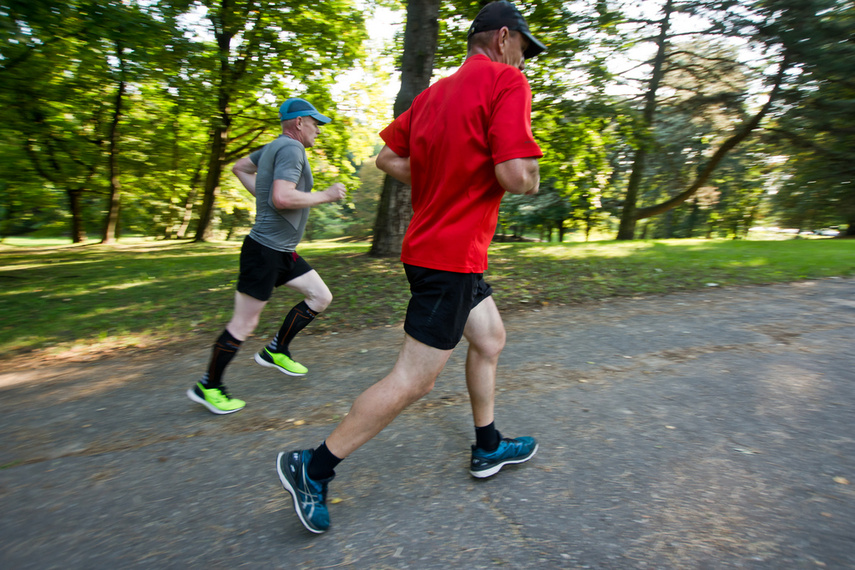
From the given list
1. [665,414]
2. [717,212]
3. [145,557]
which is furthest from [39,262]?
[717,212]

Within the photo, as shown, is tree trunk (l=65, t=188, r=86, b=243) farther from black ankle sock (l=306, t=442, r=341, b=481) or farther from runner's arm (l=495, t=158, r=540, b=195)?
runner's arm (l=495, t=158, r=540, b=195)

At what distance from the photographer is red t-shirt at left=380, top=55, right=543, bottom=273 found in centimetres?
205

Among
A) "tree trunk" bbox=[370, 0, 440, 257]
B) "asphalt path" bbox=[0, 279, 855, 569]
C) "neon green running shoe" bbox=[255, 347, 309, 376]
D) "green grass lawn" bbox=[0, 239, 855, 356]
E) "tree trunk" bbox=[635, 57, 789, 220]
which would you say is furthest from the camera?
"tree trunk" bbox=[635, 57, 789, 220]

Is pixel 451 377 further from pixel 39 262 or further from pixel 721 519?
pixel 39 262

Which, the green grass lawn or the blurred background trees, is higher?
the blurred background trees

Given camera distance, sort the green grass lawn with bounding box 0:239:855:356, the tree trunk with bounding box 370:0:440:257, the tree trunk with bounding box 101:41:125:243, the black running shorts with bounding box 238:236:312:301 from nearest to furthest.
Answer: the black running shorts with bounding box 238:236:312:301, the green grass lawn with bounding box 0:239:855:356, the tree trunk with bounding box 370:0:440:257, the tree trunk with bounding box 101:41:125:243

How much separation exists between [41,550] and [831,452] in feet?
12.6

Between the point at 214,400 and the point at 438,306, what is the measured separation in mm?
2094

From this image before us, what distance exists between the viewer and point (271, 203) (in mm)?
3654

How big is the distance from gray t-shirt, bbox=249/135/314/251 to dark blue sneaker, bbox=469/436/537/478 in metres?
1.92

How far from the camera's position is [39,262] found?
1295 centimetres

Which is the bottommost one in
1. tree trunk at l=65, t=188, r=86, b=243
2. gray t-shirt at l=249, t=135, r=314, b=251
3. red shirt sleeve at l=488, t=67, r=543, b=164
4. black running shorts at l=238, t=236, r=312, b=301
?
tree trunk at l=65, t=188, r=86, b=243

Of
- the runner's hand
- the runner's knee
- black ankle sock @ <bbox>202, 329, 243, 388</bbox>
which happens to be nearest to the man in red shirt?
the runner's hand

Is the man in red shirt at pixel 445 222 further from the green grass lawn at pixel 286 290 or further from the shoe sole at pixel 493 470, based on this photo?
the green grass lawn at pixel 286 290
